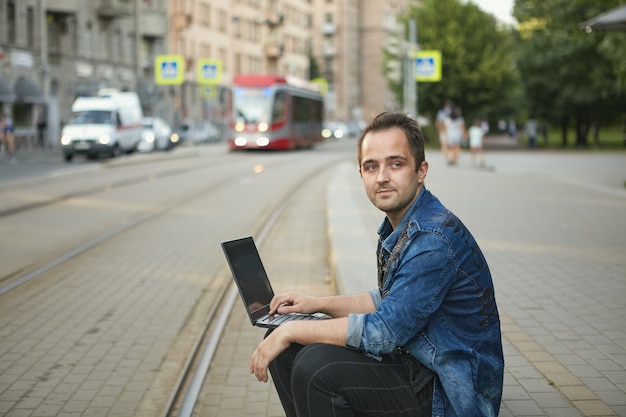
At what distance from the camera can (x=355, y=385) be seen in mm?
3412

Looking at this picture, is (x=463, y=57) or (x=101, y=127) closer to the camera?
(x=101, y=127)

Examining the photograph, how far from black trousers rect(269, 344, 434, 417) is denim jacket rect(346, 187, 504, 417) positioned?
0.06 metres

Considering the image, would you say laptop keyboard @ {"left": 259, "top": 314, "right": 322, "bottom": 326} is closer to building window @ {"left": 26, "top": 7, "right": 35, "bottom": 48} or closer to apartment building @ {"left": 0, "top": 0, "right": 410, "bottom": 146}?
apartment building @ {"left": 0, "top": 0, "right": 410, "bottom": 146}

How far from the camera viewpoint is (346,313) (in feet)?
13.4

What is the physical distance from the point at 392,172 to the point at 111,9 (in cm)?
5094

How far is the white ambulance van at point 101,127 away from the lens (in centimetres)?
3566

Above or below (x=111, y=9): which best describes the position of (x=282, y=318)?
below

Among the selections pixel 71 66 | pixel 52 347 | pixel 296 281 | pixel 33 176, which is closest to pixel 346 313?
pixel 52 347

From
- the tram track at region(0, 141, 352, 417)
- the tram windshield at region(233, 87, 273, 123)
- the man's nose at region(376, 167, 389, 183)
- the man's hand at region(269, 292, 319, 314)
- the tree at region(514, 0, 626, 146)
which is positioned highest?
the tree at region(514, 0, 626, 146)

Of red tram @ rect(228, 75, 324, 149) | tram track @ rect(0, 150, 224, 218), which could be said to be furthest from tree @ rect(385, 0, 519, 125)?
tram track @ rect(0, 150, 224, 218)

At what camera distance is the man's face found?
357 cm

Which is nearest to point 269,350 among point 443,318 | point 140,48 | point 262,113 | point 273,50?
point 443,318

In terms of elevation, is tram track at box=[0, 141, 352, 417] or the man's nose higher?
the man's nose

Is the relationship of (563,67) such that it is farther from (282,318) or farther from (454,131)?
(282,318)
